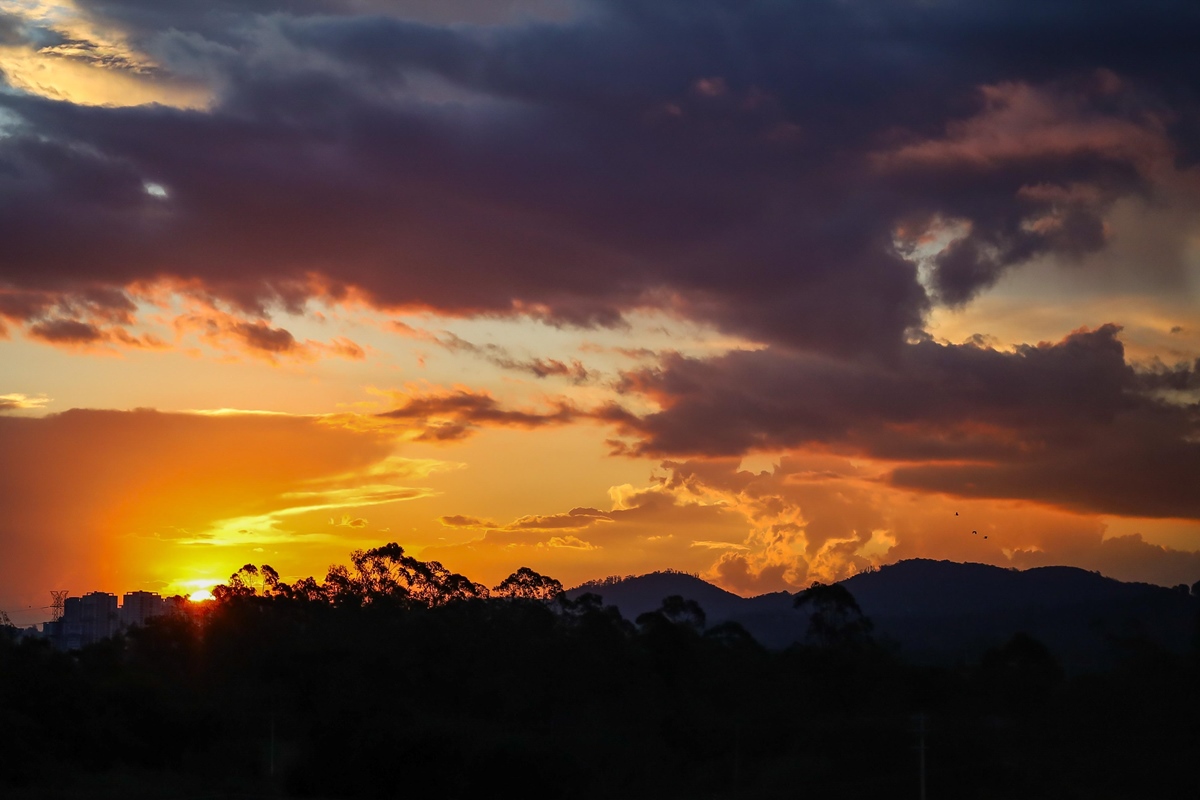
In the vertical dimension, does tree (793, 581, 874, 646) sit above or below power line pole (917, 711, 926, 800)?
above

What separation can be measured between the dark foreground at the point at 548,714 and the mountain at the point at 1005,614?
246 inches

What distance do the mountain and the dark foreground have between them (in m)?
6.26

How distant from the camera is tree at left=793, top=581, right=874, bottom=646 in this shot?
73750 millimetres

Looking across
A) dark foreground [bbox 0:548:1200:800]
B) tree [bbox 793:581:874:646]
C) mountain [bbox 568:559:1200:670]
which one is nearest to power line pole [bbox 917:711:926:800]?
dark foreground [bbox 0:548:1200:800]

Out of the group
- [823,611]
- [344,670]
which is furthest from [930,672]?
[344,670]

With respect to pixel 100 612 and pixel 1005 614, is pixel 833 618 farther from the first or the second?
pixel 100 612

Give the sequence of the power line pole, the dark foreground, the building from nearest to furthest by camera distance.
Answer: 1. the power line pole
2. the dark foreground
3. the building

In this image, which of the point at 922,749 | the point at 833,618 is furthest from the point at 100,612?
the point at 922,749

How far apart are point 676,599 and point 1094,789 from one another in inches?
1358

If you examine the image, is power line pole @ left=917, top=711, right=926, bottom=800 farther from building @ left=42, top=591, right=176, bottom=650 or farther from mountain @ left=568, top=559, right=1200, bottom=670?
building @ left=42, top=591, right=176, bottom=650

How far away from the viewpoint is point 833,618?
75.0 m

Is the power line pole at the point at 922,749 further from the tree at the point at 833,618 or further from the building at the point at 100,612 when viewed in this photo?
the building at the point at 100,612

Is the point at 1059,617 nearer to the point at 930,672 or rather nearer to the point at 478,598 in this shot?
the point at 930,672

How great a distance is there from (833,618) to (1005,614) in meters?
61.5
